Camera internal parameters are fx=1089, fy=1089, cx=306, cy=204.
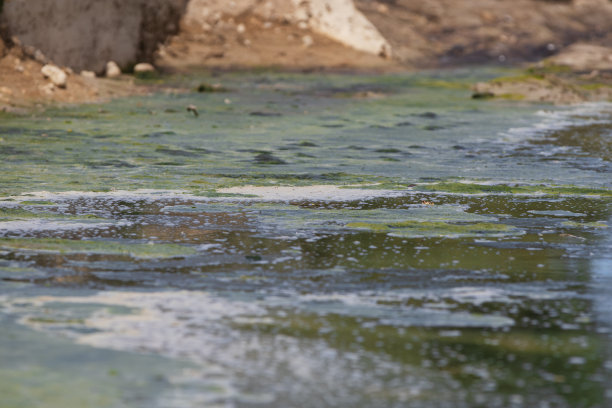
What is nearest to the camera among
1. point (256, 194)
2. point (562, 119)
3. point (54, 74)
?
point (256, 194)

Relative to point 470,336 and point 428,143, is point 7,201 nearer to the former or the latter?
point 470,336

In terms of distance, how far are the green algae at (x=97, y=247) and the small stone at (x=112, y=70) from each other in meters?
12.1

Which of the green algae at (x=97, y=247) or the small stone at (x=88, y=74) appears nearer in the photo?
the green algae at (x=97, y=247)

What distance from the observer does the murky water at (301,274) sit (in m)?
3.04

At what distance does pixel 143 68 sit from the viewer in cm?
1825

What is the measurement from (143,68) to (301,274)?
47.3 feet

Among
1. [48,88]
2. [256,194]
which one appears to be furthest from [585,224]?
[48,88]

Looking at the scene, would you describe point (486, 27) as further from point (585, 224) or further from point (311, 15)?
point (585, 224)

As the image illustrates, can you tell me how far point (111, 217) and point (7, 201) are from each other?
76 cm

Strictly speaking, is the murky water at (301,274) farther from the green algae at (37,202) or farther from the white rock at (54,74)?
the white rock at (54,74)

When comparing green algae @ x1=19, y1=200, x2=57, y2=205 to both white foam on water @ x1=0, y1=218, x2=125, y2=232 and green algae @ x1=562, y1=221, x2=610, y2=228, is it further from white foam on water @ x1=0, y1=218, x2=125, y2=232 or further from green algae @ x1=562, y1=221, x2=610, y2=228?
green algae @ x1=562, y1=221, x2=610, y2=228

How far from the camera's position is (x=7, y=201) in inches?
237

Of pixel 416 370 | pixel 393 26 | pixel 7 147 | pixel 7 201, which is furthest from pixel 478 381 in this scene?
pixel 393 26

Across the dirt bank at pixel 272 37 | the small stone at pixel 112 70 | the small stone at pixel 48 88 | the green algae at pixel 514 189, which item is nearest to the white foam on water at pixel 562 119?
the dirt bank at pixel 272 37
